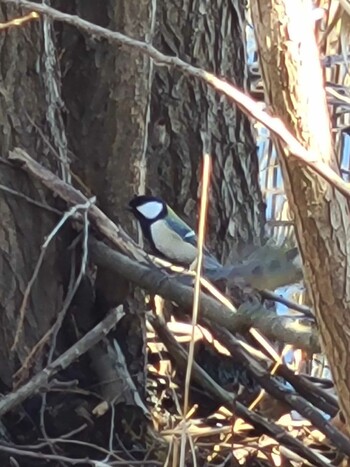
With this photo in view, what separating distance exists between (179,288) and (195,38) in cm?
73

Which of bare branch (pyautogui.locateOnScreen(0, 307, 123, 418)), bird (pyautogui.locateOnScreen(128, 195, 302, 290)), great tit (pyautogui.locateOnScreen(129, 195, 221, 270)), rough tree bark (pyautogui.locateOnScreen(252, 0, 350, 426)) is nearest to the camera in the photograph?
rough tree bark (pyautogui.locateOnScreen(252, 0, 350, 426))

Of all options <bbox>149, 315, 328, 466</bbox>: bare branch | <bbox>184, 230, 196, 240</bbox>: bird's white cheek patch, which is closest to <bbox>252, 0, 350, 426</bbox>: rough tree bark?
<bbox>149, 315, 328, 466</bbox>: bare branch

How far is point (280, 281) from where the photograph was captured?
3.83 ft

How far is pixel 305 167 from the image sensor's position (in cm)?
98

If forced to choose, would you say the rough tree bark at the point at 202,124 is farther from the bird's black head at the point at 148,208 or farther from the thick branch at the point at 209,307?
the thick branch at the point at 209,307

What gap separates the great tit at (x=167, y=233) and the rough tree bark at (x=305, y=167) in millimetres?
954

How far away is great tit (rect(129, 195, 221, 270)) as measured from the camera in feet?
6.73

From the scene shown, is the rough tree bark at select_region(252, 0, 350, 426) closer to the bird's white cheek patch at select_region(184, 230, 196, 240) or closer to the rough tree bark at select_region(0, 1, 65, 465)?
the rough tree bark at select_region(0, 1, 65, 465)

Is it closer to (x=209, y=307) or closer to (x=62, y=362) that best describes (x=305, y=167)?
(x=209, y=307)

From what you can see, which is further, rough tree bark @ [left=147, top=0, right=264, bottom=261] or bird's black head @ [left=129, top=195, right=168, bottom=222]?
rough tree bark @ [left=147, top=0, right=264, bottom=261]

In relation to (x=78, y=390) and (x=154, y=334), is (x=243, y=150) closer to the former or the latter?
(x=154, y=334)

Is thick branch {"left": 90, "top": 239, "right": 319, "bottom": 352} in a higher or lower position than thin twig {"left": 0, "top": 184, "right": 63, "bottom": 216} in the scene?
lower

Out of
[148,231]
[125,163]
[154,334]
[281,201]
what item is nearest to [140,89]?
[125,163]

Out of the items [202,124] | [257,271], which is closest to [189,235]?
[202,124]
